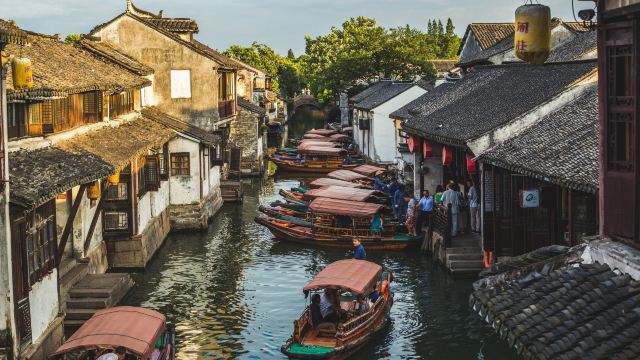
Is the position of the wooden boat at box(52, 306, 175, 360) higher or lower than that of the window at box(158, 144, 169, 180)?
lower

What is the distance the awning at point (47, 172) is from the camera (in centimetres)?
1591

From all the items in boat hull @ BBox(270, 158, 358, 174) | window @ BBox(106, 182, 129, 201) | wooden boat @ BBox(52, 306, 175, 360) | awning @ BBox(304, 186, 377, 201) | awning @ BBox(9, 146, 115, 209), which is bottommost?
wooden boat @ BBox(52, 306, 175, 360)

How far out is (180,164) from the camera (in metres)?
36.9

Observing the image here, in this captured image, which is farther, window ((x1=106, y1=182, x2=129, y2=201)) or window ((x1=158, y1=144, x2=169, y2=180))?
window ((x1=158, y1=144, x2=169, y2=180))

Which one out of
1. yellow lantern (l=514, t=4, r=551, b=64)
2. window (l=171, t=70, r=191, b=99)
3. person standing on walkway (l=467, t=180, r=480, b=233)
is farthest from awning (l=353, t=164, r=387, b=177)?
yellow lantern (l=514, t=4, r=551, b=64)

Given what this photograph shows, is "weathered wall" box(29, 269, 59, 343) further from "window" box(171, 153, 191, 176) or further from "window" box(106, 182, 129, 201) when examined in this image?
"window" box(171, 153, 191, 176)

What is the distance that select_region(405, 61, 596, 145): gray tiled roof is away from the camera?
25609 mm

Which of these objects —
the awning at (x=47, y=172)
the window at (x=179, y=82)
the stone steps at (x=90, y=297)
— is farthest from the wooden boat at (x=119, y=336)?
the window at (x=179, y=82)

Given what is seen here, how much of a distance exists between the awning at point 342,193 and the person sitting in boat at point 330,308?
1421 centimetres

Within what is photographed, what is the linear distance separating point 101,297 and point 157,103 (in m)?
18.2

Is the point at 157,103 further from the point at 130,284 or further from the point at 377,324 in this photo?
the point at 377,324

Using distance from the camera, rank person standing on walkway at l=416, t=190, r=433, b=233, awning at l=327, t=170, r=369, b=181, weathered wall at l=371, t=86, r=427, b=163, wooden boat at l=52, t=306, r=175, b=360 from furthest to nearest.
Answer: weathered wall at l=371, t=86, r=427, b=163 < awning at l=327, t=170, r=369, b=181 < person standing on walkway at l=416, t=190, r=433, b=233 < wooden boat at l=52, t=306, r=175, b=360

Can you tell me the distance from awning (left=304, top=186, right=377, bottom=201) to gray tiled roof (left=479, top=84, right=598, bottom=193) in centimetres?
1192

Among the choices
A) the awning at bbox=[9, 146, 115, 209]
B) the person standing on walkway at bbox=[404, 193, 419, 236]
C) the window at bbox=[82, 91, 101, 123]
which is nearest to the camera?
the awning at bbox=[9, 146, 115, 209]
